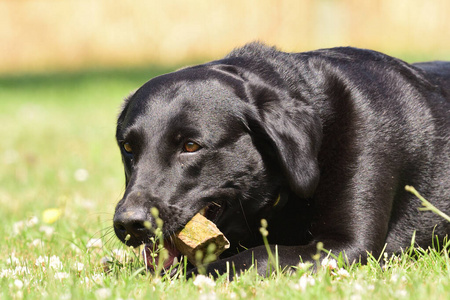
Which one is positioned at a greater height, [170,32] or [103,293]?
[103,293]

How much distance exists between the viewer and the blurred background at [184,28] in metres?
15.8

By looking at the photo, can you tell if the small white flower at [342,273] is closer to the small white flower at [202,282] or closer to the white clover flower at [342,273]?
the white clover flower at [342,273]

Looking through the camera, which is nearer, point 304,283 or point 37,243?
point 304,283

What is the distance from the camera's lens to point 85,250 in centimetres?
355

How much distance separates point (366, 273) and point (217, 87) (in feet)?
3.80

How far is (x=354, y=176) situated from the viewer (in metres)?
3.32

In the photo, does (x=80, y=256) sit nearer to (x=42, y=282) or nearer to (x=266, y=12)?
(x=42, y=282)

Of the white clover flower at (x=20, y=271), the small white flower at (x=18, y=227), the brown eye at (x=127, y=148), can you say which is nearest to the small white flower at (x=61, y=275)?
the white clover flower at (x=20, y=271)

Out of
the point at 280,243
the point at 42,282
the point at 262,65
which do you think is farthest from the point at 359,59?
the point at 42,282

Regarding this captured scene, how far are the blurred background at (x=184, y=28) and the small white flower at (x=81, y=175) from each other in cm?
950

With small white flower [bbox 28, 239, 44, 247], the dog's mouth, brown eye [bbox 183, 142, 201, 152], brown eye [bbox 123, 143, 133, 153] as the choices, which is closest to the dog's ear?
brown eye [bbox 183, 142, 201, 152]

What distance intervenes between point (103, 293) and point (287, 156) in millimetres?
1099

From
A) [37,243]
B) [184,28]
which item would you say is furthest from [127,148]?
[184,28]

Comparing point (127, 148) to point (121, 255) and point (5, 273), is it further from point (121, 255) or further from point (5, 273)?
point (5, 273)
